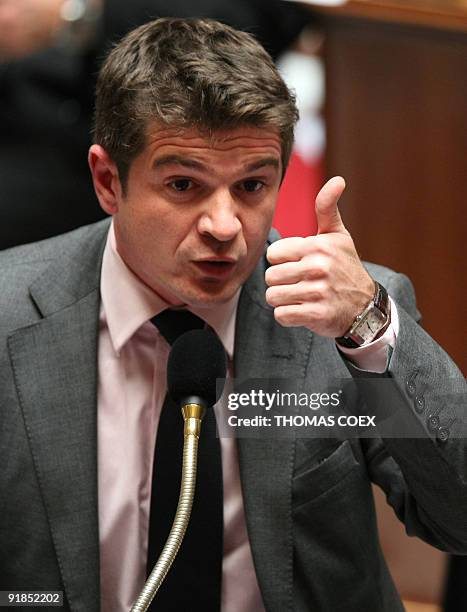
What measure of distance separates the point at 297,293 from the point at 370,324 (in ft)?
0.32

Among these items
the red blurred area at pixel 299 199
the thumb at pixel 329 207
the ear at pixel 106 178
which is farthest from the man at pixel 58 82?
the thumb at pixel 329 207

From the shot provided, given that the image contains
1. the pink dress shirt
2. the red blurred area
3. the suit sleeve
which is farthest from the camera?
the red blurred area

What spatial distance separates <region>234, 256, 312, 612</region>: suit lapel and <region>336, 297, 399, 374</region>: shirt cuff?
16 cm

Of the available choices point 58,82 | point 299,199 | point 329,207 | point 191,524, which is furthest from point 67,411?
point 299,199

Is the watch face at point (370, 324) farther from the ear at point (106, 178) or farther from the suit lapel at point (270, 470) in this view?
the ear at point (106, 178)

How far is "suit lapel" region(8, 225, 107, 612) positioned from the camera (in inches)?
55.6

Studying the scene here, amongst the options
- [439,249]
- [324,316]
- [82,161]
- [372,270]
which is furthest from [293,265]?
[82,161]

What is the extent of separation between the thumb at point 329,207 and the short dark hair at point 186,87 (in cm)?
13

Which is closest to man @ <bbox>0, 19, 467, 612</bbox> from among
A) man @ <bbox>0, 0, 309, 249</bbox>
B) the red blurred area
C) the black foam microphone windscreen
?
the black foam microphone windscreen

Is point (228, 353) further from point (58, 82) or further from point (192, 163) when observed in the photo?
point (58, 82)

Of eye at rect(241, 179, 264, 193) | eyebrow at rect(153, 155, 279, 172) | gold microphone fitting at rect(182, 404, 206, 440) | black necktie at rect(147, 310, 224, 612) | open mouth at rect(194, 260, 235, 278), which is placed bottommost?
black necktie at rect(147, 310, 224, 612)

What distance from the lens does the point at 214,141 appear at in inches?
52.9

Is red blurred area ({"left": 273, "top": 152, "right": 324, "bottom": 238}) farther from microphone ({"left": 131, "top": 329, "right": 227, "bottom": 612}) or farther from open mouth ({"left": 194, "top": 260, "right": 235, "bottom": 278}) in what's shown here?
microphone ({"left": 131, "top": 329, "right": 227, "bottom": 612})

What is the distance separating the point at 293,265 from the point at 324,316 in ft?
0.20
